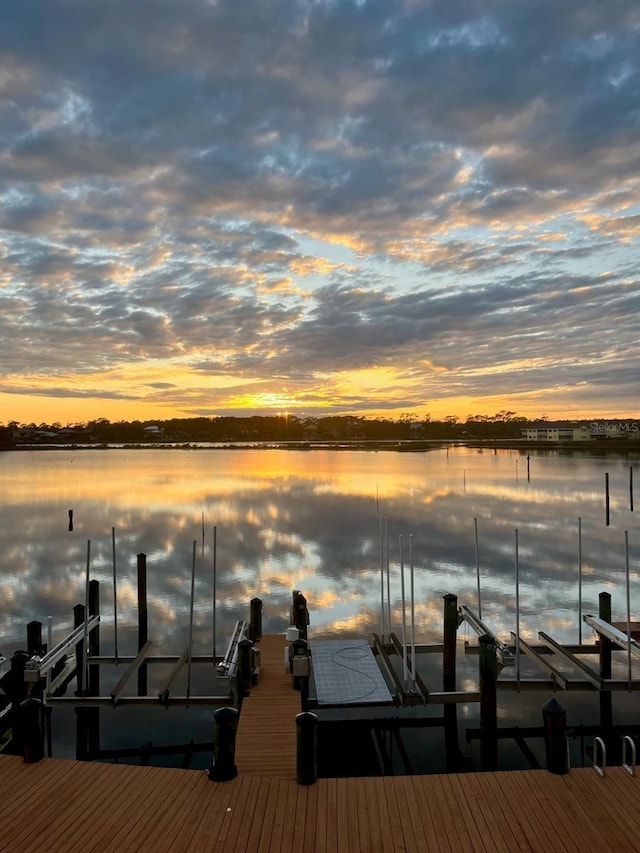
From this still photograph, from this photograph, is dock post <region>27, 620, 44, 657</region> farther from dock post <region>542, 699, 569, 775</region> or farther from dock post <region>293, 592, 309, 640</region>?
dock post <region>542, 699, 569, 775</region>

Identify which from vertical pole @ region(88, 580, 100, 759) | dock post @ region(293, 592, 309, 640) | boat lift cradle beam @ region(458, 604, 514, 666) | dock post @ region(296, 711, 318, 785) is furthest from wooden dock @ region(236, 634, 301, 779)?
boat lift cradle beam @ region(458, 604, 514, 666)

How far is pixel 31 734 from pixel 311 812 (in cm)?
486

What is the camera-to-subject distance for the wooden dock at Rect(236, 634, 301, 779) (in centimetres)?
996

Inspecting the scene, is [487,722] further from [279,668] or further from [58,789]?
[58,789]

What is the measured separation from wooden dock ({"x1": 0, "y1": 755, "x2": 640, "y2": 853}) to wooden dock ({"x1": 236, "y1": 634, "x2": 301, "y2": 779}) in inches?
40.0

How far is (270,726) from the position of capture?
1136 centimetres

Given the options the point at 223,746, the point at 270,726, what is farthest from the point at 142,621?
the point at 223,746

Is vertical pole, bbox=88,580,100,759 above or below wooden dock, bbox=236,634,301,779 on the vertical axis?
below

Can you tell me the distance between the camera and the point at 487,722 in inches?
494

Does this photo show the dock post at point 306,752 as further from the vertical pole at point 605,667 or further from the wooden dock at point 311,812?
the vertical pole at point 605,667

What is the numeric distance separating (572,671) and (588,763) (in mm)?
4758

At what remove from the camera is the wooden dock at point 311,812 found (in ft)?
24.7

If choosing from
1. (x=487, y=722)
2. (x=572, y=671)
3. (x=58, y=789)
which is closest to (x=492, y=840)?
(x=487, y=722)

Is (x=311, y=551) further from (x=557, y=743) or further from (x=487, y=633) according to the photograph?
(x=557, y=743)
